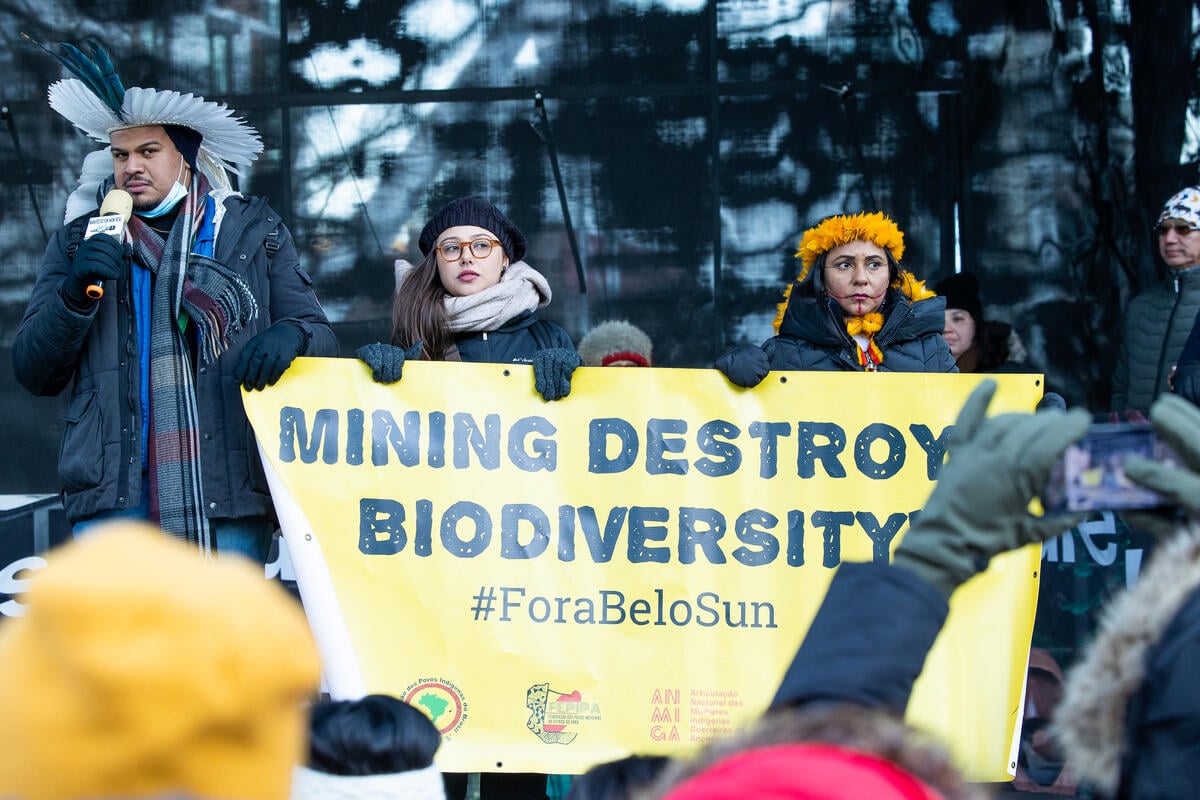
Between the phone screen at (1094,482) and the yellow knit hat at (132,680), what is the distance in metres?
0.81

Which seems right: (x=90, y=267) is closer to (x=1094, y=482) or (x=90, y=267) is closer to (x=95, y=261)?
(x=95, y=261)

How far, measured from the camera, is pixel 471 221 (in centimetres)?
396

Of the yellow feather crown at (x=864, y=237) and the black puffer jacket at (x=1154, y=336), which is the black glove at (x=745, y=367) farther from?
the black puffer jacket at (x=1154, y=336)

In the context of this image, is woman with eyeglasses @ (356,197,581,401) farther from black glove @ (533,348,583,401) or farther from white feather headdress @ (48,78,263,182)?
white feather headdress @ (48,78,263,182)

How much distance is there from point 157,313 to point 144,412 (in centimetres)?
27

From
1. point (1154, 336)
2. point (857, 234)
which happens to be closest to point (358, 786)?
point (857, 234)

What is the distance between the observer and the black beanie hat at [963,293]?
5.80 meters

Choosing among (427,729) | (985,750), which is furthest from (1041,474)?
(985,750)

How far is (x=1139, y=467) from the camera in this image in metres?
1.30

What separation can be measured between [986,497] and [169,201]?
9.71 ft

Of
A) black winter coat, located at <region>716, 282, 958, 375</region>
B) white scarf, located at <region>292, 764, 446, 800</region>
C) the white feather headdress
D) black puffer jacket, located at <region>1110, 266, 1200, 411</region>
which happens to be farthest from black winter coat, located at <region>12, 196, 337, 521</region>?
black puffer jacket, located at <region>1110, 266, 1200, 411</region>

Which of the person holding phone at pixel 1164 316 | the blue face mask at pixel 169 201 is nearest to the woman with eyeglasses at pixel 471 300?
the blue face mask at pixel 169 201

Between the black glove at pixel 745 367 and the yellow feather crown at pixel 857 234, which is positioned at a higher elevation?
the yellow feather crown at pixel 857 234

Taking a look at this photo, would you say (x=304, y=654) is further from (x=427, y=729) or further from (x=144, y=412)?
(x=144, y=412)
